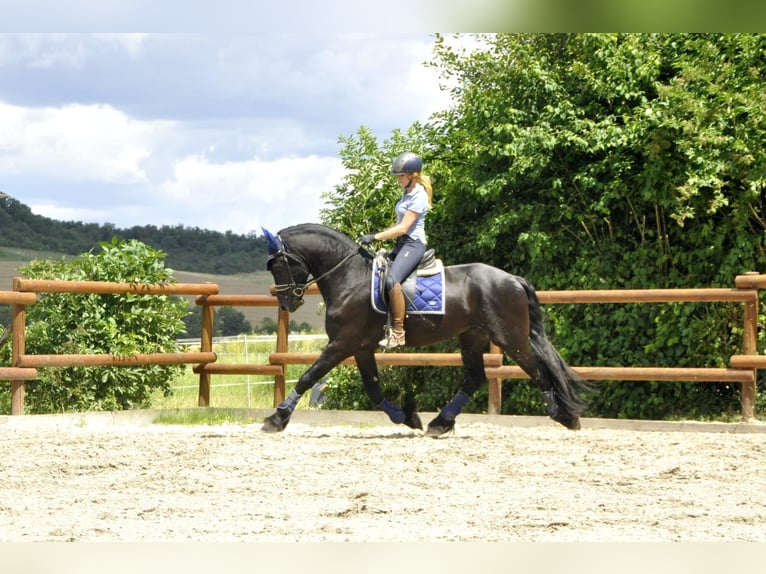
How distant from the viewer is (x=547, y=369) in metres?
7.92

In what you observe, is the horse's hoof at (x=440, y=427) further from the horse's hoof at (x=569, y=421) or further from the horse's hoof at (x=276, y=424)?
the horse's hoof at (x=276, y=424)

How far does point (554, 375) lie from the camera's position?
25.8 ft

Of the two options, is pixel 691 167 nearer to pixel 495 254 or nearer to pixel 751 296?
pixel 751 296

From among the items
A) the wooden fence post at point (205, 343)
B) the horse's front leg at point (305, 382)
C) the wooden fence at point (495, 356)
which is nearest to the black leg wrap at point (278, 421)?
the horse's front leg at point (305, 382)

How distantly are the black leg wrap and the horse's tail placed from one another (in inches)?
83.0

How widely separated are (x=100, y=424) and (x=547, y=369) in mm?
4124

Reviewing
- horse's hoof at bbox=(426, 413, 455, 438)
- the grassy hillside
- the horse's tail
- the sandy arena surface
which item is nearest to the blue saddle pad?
the horse's tail

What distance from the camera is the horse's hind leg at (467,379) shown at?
7.84 metres

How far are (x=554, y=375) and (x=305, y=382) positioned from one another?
2029mm

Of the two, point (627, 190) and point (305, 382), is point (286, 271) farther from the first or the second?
point (627, 190)

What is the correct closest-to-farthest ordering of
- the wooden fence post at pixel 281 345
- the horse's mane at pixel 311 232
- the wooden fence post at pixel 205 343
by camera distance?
1. the horse's mane at pixel 311 232
2. the wooden fence post at pixel 281 345
3. the wooden fence post at pixel 205 343

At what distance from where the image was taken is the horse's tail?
7906 millimetres

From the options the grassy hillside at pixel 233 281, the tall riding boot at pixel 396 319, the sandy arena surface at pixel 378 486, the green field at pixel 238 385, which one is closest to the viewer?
the sandy arena surface at pixel 378 486

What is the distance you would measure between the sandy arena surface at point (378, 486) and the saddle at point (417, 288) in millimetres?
1055
